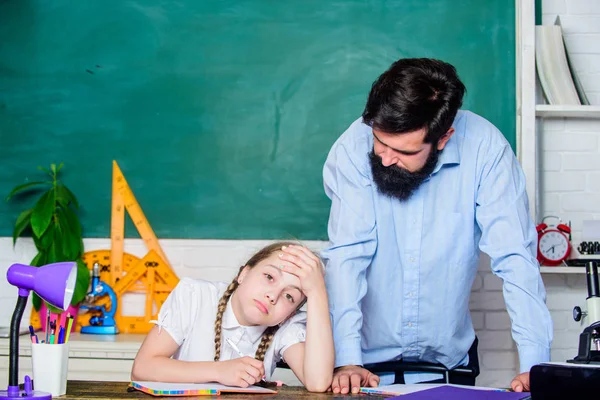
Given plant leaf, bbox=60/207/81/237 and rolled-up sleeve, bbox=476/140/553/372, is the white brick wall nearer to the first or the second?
rolled-up sleeve, bbox=476/140/553/372

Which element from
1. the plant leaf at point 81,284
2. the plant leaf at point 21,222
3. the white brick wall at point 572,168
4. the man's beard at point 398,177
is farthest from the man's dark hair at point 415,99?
the plant leaf at point 21,222

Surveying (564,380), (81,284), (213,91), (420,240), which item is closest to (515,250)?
(420,240)

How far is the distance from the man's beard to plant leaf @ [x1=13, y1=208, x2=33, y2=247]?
172cm

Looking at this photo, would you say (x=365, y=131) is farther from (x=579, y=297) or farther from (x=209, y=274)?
(x=579, y=297)

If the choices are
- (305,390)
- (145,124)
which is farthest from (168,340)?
(145,124)

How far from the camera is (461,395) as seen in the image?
1421 millimetres

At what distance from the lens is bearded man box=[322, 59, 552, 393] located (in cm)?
178

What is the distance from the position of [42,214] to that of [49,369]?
66.2 inches

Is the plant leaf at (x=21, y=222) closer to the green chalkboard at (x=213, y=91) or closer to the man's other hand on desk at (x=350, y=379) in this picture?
the green chalkboard at (x=213, y=91)

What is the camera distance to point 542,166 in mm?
3104

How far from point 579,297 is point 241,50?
1759 mm

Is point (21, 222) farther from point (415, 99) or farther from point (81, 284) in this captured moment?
point (415, 99)

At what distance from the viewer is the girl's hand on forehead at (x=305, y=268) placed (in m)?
1.77

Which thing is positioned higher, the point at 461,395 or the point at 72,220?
the point at 72,220
